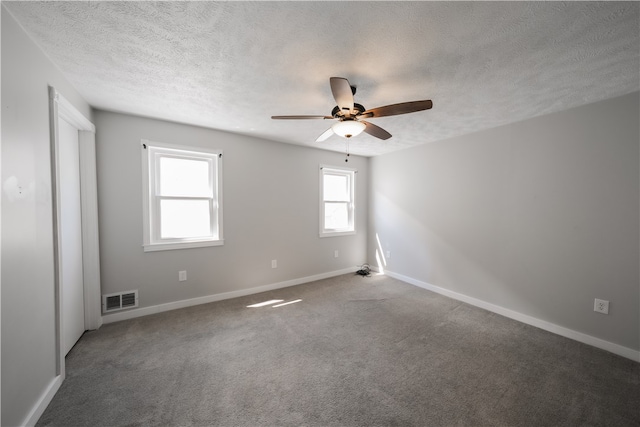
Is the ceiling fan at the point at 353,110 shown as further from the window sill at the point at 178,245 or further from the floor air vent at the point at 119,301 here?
the floor air vent at the point at 119,301

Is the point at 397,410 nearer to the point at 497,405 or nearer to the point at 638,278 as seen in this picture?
the point at 497,405

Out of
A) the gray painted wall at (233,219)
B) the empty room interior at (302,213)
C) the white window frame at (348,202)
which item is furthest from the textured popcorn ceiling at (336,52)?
the white window frame at (348,202)

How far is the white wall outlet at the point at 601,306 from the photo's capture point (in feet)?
7.68

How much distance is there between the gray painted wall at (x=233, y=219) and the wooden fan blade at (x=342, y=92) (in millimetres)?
2123

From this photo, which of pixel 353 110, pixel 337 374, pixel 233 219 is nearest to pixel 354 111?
pixel 353 110

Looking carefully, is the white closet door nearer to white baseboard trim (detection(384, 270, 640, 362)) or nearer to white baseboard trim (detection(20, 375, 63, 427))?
white baseboard trim (detection(20, 375, 63, 427))

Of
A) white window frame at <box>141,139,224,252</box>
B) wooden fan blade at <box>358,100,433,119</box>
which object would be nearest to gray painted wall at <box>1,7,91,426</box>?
white window frame at <box>141,139,224,252</box>

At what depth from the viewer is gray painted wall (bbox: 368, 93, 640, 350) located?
2.26 meters

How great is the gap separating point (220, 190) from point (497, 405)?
11.6 feet

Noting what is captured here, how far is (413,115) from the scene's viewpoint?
→ 2.70 metres

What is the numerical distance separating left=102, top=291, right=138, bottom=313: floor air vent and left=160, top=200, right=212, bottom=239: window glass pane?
73 centimetres

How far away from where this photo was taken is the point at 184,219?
324cm

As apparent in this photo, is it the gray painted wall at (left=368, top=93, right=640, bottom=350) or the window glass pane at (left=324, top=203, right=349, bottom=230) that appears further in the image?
the window glass pane at (left=324, top=203, right=349, bottom=230)

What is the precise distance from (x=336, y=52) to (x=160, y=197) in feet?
8.82
